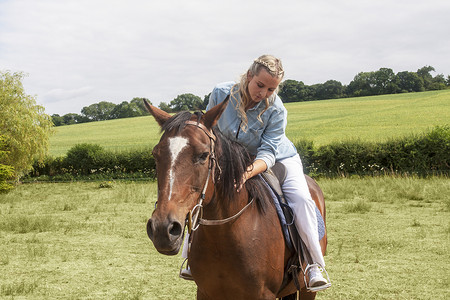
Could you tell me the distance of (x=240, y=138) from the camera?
11.6ft

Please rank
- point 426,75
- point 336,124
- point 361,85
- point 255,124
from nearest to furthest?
point 255,124, point 336,124, point 361,85, point 426,75

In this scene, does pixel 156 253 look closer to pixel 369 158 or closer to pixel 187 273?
pixel 187 273

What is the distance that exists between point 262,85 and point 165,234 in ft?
4.83

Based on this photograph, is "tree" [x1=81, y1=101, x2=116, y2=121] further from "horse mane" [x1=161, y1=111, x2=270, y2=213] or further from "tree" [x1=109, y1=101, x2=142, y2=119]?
"horse mane" [x1=161, y1=111, x2=270, y2=213]

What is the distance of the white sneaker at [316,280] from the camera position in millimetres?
3508

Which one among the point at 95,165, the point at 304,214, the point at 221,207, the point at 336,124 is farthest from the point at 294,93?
the point at 221,207

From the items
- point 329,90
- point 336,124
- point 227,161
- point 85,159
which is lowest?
point 85,159

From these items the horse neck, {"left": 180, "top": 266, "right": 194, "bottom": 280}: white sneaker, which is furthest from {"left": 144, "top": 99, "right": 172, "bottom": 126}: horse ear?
{"left": 180, "top": 266, "right": 194, "bottom": 280}: white sneaker

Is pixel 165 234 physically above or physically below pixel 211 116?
below

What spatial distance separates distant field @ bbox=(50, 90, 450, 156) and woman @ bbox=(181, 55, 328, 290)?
25.1 metres

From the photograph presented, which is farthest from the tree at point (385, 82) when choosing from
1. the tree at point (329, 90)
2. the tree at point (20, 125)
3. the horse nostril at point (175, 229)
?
the horse nostril at point (175, 229)

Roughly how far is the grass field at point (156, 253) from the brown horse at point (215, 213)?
351 cm

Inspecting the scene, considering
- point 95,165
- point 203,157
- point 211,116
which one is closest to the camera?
point 203,157

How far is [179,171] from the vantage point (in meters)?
2.38
